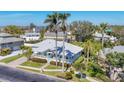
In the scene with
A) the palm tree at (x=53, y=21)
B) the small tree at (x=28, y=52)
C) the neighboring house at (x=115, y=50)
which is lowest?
the small tree at (x=28, y=52)

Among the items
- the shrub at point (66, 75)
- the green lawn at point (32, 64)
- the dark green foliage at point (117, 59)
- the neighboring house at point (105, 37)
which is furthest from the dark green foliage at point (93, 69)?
the green lawn at point (32, 64)

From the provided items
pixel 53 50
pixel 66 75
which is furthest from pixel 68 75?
pixel 53 50

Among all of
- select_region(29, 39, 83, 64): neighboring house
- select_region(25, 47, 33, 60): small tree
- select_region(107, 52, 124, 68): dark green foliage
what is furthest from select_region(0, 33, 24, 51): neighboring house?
select_region(107, 52, 124, 68): dark green foliage

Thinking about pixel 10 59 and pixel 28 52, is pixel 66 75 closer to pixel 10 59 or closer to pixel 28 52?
pixel 28 52

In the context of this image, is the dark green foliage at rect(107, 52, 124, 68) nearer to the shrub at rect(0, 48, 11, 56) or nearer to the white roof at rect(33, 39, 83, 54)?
the white roof at rect(33, 39, 83, 54)

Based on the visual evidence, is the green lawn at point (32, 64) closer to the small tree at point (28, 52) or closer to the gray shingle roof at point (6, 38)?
the small tree at point (28, 52)
